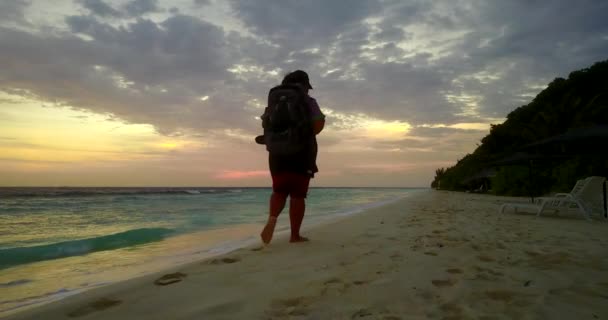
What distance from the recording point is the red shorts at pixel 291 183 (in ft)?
11.6

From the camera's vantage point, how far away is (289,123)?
3.46 meters

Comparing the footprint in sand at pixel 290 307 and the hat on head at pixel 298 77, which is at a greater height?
the hat on head at pixel 298 77

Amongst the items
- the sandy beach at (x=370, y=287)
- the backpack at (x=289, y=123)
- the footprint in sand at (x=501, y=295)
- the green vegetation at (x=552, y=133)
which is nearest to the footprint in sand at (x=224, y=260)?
the sandy beach at (x=370, y=287)

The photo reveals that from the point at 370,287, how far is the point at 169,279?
1395 millimetres

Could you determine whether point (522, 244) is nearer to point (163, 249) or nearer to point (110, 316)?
point (110, 316)

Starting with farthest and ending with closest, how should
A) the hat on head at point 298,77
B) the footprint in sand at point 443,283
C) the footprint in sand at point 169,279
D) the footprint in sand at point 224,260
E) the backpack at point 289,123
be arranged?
1. the hat on head at point 298,77
2. the backpack at point 289,123
3. the footprint in sand at point 224,260
4. the footprint in sand at point 169,279
5. the footprint in sand at point 443,283

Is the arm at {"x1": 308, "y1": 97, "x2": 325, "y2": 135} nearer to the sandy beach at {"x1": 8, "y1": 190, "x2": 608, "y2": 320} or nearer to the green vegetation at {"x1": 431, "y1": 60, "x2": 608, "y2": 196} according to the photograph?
the sandy beach at {"x1": 8, "y1": 190, "x2": 608, "y2": 320}

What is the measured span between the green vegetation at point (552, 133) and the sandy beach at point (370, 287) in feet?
9.94

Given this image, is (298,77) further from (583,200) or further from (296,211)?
(583,200)

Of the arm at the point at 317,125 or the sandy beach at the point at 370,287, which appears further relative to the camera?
the arm at the point at 317,125


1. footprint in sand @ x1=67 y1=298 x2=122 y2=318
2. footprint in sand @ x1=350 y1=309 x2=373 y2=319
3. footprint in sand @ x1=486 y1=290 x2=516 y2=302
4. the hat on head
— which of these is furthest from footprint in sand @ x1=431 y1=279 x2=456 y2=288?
the hat on head

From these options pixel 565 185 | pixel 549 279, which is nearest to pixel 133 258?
pixel 549 279

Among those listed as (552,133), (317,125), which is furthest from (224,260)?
(552,133)

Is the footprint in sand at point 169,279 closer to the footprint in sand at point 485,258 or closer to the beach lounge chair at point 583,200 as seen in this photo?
the footprint in sand at point 485,258
